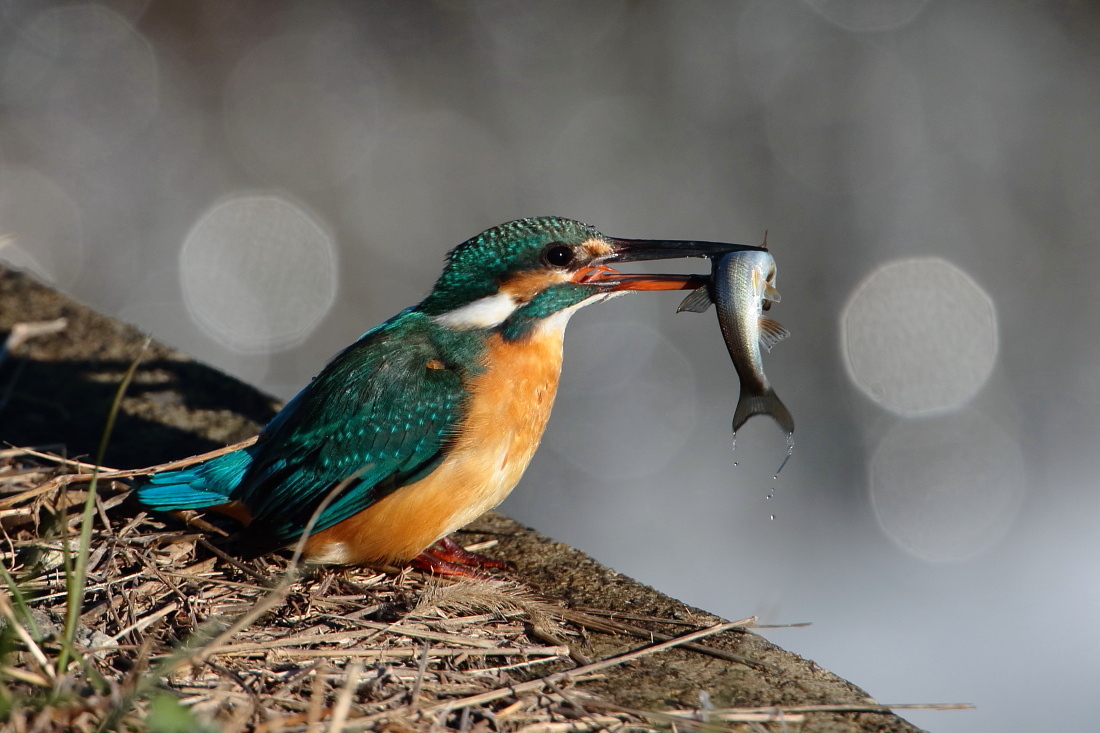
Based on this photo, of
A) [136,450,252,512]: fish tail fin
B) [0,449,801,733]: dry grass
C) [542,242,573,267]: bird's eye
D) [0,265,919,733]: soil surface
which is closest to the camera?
[0,449,801,733]: dry grass

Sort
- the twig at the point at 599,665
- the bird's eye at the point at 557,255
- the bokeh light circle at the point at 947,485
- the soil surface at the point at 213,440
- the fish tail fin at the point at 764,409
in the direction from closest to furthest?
the twig at the point at 599,665 < the soil surface at the point at 213,440 < the fish tail fin at the point at 764,409 < the bird's eye at the point at 557,255 < the bokeh light circle at the point at 947,485

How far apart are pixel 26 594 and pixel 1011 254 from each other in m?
6.91

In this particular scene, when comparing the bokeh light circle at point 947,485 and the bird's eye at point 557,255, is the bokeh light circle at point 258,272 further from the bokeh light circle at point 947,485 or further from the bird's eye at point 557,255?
the bird's eye at point 557,255

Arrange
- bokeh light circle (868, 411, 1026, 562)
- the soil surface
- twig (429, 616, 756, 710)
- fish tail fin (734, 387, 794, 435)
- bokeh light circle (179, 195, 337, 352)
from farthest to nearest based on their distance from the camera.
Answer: bokeh light circle (179, 195, 337, 352)
bokeh light circle (868, 411, 1026, 562)
fish tail fin (734, 387, 794, 435)
the soil surface
twig (429, 616, 756, 710)

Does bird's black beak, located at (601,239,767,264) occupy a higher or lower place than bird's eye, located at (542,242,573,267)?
higher

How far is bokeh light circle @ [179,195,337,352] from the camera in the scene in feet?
22.4

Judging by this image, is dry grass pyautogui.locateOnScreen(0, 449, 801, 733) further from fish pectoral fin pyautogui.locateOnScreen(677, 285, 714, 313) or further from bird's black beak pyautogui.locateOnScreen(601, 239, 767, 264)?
bird's black beak pyautogui.locateOnScreen(601, 239, 767, 264)

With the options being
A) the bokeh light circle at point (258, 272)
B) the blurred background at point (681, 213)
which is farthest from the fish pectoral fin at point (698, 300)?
the bokeh light circle at point (258, 272)

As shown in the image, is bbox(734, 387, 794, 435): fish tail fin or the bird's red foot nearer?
bbox(734, 387, 794, 435): fish tail fin

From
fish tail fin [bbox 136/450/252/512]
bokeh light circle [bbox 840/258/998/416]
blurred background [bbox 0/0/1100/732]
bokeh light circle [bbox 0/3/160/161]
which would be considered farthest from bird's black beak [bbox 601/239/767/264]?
bokeh light circle [bbox 0/3/160/161]

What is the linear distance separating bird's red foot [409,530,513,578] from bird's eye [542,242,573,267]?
819mm

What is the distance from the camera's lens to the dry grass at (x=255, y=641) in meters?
1.67

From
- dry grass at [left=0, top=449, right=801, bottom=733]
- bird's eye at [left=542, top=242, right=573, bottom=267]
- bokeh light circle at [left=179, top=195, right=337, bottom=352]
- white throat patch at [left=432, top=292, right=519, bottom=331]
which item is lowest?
dry grass at [left=0, top=449, right=801, bottom=733]

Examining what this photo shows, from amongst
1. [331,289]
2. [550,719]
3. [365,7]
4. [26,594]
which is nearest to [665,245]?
[550,719]
